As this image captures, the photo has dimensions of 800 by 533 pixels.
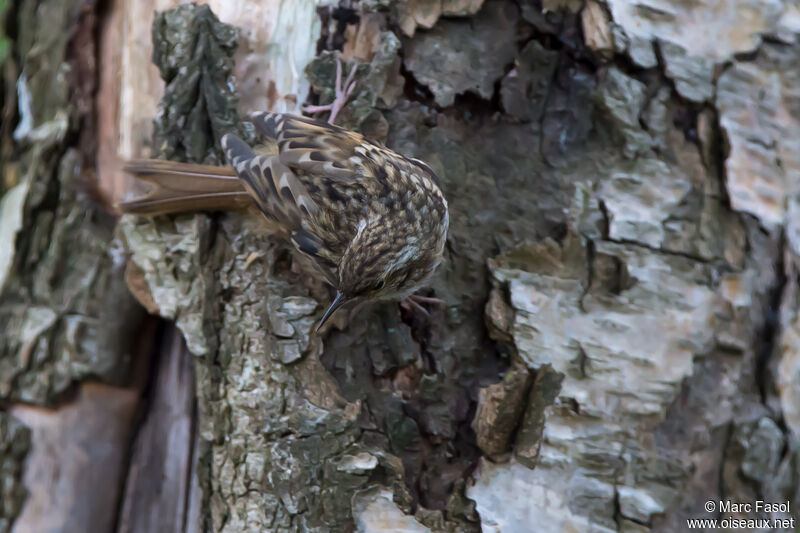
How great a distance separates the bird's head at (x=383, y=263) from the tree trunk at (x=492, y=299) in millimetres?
73

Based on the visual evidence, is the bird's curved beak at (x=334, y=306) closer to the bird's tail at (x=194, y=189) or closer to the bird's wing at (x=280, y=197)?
the bird's wing at (x=280, y=197)

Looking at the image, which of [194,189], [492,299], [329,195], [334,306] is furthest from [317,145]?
[492,299]

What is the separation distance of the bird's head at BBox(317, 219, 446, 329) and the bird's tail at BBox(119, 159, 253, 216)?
1.35 feet

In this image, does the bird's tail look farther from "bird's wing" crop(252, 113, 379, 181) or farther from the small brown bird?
"bird's wing" crop(252, 113, 379, 181)

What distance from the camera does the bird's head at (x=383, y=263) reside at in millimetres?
2039

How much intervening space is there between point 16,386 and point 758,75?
292 cm

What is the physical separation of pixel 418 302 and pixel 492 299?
23 centimetres

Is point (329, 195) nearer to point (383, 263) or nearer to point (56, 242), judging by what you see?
point (383, 263)

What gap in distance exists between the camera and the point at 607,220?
223 cm

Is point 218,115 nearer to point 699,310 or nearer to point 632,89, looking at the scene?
point 632,89

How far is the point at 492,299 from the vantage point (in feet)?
7.06

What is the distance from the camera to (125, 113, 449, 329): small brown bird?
2.19m

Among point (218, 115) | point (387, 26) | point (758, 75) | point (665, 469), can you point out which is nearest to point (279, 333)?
point (218, 115)

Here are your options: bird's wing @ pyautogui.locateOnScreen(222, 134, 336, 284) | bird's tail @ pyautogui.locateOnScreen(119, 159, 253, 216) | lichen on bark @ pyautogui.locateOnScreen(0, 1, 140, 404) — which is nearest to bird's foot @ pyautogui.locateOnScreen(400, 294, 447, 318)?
bird's wing @ pyautogui.locateOnScreen(222, 134, 336, 284)
